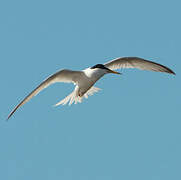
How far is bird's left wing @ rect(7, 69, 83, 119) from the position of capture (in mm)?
11684

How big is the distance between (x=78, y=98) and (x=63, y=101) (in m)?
0.59

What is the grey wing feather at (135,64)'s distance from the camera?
13.2m

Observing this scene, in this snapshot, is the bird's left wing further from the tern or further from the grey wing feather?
the grey wing feather

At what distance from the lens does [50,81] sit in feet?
40.2

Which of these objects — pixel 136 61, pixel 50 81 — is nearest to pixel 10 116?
pixel 50 81

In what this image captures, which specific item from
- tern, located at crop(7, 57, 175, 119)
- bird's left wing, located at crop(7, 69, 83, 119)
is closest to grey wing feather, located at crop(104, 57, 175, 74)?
tern, located at crop(7, 57, 175, 119)

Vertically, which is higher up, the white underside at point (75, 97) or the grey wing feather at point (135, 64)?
the grey wing feather at point (135, 64)

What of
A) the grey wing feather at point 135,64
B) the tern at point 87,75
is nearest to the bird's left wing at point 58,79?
the tern at point 87,75

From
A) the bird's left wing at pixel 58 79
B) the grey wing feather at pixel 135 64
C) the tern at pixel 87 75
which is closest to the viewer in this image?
the bird's left wing at pixel 58 79

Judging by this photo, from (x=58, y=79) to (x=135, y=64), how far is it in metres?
2.67

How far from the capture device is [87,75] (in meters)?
12.2

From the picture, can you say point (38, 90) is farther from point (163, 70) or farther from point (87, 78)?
point (163, 70)

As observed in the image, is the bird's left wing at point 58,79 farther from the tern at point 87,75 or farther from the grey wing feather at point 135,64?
the grey wing feather at point 135,64

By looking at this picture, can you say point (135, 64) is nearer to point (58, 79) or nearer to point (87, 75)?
point (87, 75)
